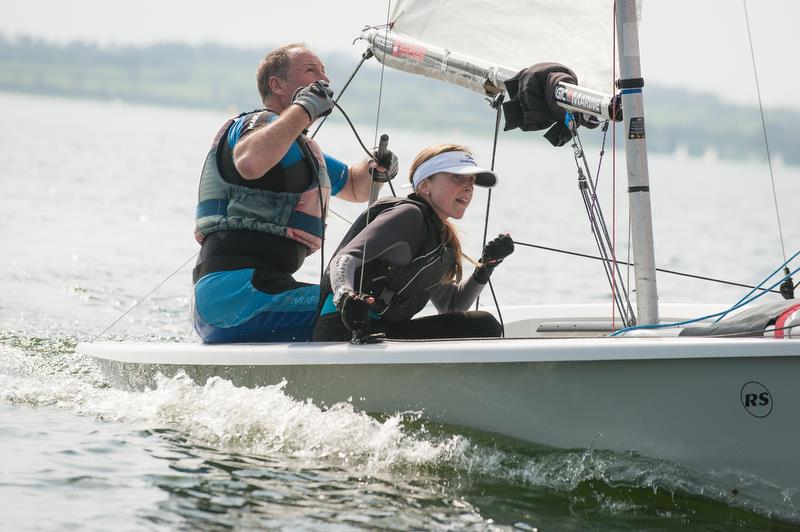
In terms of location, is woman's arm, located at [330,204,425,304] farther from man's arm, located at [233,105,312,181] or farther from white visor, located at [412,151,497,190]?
man's arm, located at [233,105,312,181]

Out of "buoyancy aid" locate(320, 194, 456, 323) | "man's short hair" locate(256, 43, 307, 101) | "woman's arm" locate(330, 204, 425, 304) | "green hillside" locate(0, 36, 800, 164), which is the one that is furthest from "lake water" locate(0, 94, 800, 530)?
"green hillside" locate(0, 36, 800, 164)

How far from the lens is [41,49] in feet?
519

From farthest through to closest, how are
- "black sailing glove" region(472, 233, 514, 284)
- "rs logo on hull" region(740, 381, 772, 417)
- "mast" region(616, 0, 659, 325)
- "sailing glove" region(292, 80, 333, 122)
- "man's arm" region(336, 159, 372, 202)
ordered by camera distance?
"man's arm" region(336, 159, 372, 202) → "black sailing glove" region(472, 233, 514, 284) → "sailing glove" region(292, 80, 333, 122) → "mast" region(616, 0, 659, 325) → "rs logo on hull" region(740, 381, 772, 417)

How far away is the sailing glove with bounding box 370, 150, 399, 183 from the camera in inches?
178

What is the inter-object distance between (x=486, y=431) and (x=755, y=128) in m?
172

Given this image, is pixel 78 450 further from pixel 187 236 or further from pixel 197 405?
pixel 187 236

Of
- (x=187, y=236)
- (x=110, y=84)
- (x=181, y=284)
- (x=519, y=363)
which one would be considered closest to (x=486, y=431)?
(x=519, y=363)

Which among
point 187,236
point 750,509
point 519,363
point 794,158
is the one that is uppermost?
point 794,158

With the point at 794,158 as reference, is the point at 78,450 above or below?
below

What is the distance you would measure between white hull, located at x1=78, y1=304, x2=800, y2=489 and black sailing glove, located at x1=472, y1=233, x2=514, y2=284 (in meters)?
0.83

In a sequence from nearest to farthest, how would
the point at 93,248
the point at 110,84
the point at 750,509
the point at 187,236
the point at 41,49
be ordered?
1. the point at 750,509
2. the point at 93,248
3. the point at 187,236
4. the point at 110,84
5. the point at 41,49

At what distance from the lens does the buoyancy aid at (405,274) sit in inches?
151

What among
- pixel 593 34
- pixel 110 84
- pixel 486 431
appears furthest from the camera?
pixel 110 84

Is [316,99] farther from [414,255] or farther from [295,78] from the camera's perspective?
[414,255]
